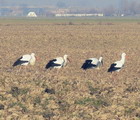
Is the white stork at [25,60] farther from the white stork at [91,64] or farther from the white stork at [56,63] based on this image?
the white stork at [91,64]

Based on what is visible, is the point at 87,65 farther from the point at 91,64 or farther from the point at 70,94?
the point at 70,94

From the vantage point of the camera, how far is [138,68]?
21.3m

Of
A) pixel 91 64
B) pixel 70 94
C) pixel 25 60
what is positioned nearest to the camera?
pixel 70 94

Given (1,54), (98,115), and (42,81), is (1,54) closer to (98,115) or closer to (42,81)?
(42,81)

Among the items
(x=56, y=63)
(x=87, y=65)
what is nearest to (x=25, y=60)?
(x=56, y=63)

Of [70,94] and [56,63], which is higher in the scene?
[70,94]

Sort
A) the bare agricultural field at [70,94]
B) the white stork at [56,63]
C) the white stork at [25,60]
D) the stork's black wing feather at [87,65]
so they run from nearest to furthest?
the bare agricultural field at [70,94]
the stork's black wing feather at [87,65]
the white stork at [56,63]
the white stork at [25,60]

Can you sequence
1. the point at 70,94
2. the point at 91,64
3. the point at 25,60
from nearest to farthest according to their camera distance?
the point at 70,94 < the point at 91,64 < the point at 25,60

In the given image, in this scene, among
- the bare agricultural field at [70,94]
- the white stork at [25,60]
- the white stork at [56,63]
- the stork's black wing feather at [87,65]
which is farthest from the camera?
the white stork at [25,60]

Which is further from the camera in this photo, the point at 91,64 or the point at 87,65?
the point at 91,64

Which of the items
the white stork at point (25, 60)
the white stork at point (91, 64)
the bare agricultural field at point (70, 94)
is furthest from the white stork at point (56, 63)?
the white stork at point (25, 60)

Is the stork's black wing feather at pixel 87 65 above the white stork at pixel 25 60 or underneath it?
above

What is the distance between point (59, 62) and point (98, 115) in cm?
965

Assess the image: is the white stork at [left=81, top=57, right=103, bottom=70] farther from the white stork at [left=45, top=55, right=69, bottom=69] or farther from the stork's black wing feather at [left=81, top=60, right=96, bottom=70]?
the white stork at [left=45, top=55, right=69, bottom=69]
